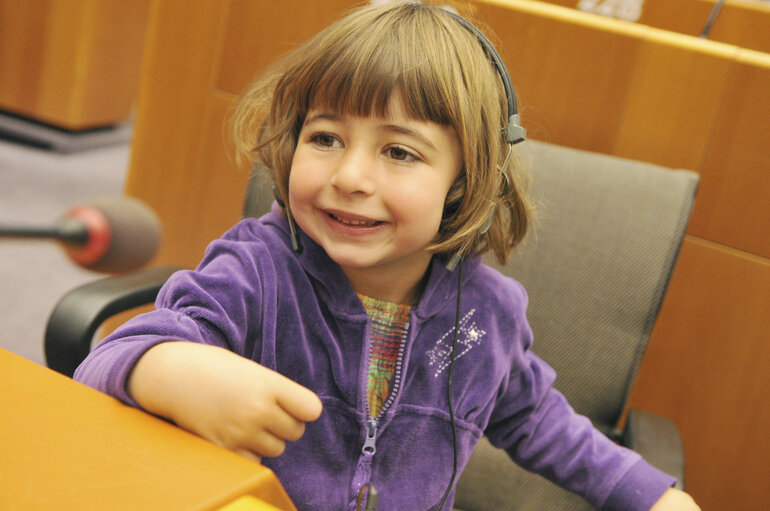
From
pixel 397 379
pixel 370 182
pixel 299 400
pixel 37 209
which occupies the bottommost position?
pixel 37 209

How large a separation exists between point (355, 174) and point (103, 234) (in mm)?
390

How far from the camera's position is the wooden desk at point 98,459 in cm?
39

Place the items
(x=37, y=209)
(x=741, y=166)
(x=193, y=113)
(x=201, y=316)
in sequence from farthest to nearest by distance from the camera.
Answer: (x=37, y=209)
(x=193, y=113)
(x=741, y=166)
(x=201, y=316)

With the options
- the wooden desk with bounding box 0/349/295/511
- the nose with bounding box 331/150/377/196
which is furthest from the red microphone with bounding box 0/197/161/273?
the nose with bounding box 331/150/377/196

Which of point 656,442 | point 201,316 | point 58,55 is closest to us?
point 201,316

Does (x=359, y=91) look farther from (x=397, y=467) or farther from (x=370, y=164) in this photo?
(x=397, y=467)

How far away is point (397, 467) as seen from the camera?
85cm

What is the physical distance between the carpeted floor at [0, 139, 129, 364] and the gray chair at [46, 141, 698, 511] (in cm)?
86

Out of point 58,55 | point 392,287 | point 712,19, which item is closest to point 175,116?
point 392,287

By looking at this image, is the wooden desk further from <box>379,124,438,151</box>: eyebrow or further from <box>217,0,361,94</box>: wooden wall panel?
<box>217,0,361,94</box>: wooden wall panel

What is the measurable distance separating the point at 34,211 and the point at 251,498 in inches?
102

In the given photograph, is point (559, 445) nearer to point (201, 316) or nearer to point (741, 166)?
point (201, 316)

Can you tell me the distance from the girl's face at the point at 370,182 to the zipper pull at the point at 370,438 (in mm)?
175

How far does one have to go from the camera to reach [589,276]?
1124 millimetres
